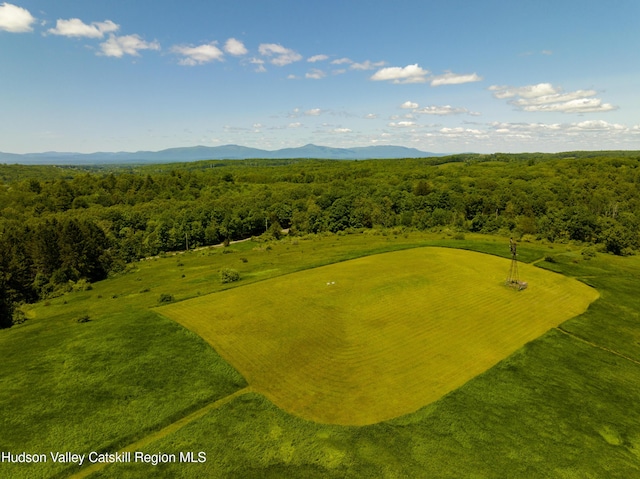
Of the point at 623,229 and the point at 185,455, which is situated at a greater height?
→ the point at 623,229

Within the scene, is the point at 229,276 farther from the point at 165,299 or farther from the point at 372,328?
the point at 372,328

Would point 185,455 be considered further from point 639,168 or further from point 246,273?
point 639,168

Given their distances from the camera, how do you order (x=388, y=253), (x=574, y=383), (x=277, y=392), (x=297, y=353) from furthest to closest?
→ (x=388, y=253) < (x=297, y=353) < (x=574, y=383) < (x=277, y=392)

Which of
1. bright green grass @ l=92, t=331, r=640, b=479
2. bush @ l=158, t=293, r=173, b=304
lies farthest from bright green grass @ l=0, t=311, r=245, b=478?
bush @ l=158, t=293, r=173, b=304

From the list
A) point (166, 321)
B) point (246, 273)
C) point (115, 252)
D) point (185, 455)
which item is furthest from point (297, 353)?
point (115, 252)

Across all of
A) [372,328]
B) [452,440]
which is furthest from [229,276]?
[452,440]
